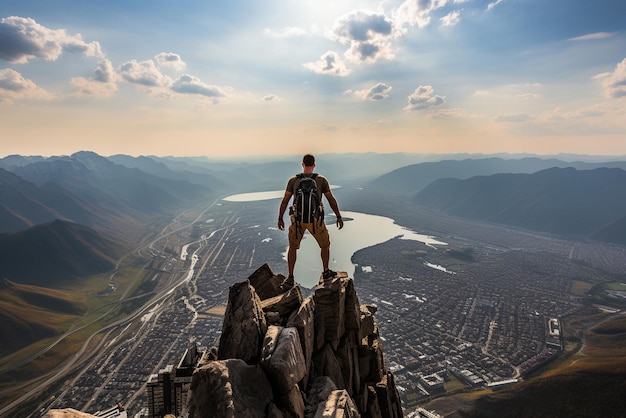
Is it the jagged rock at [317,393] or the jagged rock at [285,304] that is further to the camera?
the jagged rock at [285,304]

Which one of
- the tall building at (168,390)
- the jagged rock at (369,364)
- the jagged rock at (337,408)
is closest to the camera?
the jagged rock at (337,408)

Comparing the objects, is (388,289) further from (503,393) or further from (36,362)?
(36,362)

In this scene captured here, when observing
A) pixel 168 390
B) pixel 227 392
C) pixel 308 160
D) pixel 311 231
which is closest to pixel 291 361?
pixel 227 392

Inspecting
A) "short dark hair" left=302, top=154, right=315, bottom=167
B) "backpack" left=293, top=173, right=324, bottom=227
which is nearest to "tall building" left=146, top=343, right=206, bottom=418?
"backpack" left=293, top=173, right=324, bottom=227

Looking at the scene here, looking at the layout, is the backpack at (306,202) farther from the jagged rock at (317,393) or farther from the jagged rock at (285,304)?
the jagged rock at (317,393)

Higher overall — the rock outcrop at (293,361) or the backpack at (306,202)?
the backpack at (306,202)

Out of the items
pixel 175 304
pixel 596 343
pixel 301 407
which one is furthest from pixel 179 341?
pixel 596 343

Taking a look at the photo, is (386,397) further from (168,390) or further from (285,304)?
(168,390)

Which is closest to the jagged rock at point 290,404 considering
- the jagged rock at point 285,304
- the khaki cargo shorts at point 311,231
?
the jagged rock at point 285,304
